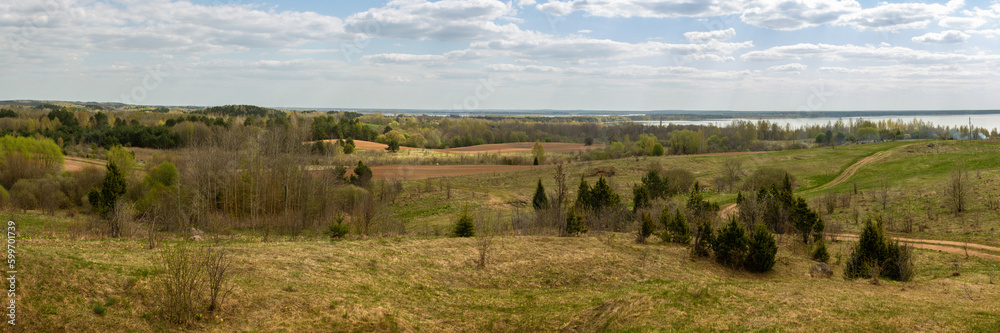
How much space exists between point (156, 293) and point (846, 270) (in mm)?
18768

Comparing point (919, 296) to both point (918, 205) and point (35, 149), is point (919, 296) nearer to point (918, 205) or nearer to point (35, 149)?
point (918, 205)

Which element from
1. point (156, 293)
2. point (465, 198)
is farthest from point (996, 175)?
point (156, 293)

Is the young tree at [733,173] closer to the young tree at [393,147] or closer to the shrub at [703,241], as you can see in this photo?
the shrub at [703,241]

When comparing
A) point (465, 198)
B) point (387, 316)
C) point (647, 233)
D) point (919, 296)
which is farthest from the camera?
point (465, 198)

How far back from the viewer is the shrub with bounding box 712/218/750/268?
693 inches

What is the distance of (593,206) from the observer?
98.3ft

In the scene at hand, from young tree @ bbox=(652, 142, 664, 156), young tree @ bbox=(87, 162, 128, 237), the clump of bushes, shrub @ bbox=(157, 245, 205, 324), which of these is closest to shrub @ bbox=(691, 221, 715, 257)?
the clump of bushes

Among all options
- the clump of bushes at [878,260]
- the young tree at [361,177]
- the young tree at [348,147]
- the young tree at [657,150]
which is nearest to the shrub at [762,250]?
the clump of bushes at [878,260]

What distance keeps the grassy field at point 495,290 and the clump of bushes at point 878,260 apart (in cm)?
67

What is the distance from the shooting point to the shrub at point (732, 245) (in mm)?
Result: 17609

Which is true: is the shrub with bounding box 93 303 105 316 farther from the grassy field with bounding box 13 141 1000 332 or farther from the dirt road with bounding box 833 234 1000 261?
the dirt road with bounding box 833 234 1000 261

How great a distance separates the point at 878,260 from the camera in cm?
1789

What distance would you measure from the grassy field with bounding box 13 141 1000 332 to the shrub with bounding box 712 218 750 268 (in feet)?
1.75

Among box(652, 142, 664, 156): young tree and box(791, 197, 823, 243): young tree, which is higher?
box(652, 142, 664, 156): young tree
